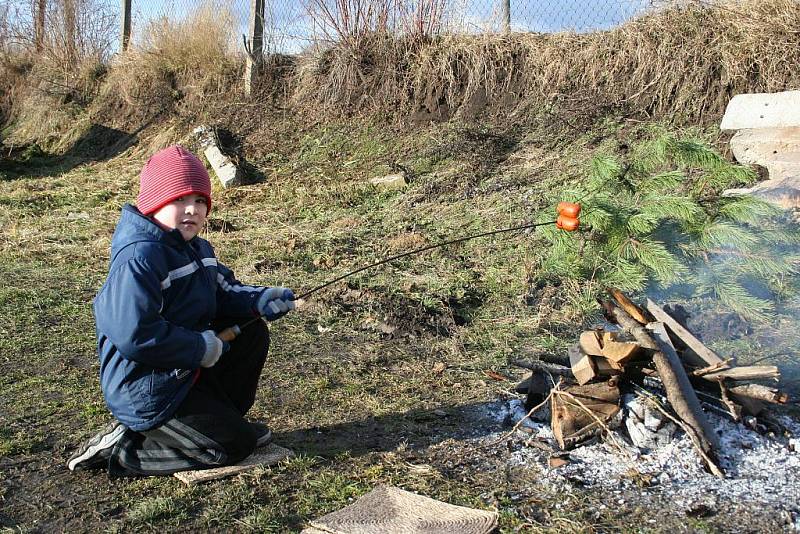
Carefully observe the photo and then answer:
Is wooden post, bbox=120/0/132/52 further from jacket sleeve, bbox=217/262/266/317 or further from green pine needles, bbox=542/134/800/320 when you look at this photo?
jacket sleeve, bbox=217/262/266/317

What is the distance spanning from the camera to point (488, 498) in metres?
2.79

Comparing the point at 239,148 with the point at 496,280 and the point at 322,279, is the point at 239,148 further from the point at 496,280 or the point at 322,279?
the point at 496,280

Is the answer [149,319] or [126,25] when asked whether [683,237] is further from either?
[126,25]

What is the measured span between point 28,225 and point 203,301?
6435mm

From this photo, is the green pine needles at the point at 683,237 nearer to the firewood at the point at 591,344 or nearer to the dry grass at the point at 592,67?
the firewood at the point at 591,344

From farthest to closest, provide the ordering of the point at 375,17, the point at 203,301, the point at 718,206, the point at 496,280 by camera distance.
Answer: the point at 375,17, the point at 496,280, the point at 718,206, the point at 203,301

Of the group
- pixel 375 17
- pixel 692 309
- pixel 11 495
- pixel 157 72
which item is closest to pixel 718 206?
pixel 692 309

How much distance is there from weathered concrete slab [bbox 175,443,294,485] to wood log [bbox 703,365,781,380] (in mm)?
1871

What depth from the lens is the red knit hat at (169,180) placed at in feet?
9.59

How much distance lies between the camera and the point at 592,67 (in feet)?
27.8

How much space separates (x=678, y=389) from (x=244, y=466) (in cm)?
178

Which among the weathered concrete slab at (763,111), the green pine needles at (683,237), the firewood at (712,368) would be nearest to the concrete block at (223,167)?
the green pine needles at (683,237)

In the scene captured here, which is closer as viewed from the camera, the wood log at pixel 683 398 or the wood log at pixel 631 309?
the wood log at pixel 683 398

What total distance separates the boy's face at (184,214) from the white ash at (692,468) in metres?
1.61
